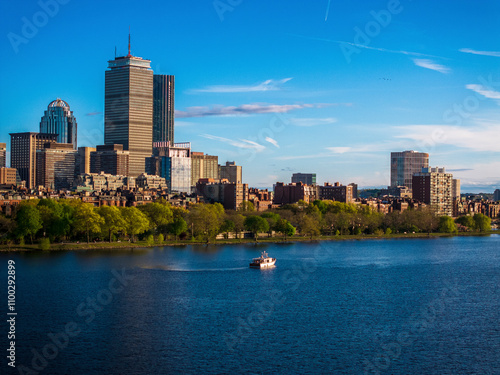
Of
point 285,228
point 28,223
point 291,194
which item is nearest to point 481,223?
point 291,194

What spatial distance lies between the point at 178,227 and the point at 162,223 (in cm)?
287

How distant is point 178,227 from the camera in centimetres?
9575

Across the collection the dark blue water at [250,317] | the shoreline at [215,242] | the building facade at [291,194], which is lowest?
the dark blue water at [250,317]

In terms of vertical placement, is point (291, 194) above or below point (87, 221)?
above

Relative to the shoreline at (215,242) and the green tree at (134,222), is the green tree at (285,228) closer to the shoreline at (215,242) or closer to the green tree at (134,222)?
the shoreline at (215,242)

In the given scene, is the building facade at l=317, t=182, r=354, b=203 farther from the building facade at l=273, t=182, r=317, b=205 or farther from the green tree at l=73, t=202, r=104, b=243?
the green tree at l=73, t=202, r=104, b=243

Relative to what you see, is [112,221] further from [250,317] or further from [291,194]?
[291,194]

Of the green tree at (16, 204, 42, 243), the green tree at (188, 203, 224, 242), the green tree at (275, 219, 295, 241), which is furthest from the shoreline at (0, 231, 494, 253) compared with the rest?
the green tree at (16, 204, 42, 243)

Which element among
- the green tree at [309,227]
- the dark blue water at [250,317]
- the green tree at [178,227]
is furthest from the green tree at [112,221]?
the green tree at [309,227]

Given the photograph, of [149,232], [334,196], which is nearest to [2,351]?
[149,232]

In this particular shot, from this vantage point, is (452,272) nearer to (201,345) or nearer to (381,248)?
(381,248)

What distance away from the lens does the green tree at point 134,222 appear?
8750 centimetres

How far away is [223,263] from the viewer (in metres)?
70.5

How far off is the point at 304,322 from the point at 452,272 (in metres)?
29.9
